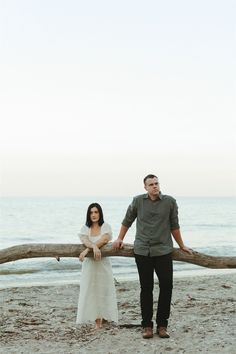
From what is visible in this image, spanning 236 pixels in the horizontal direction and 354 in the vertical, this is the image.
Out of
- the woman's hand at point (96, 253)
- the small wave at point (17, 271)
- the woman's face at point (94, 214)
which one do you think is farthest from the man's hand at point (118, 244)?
the small wave at point (17, 271)

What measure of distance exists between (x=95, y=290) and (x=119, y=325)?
61 cm

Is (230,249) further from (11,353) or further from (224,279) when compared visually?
(11,353)

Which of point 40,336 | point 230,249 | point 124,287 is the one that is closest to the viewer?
point 40,336

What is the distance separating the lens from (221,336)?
19.7 feet

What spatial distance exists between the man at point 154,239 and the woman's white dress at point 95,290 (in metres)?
0.73

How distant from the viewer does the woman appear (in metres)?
6.39

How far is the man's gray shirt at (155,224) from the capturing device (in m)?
5.68

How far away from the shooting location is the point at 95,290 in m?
6.43

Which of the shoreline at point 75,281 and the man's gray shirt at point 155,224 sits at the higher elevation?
the man's gray shirt at point 155,224

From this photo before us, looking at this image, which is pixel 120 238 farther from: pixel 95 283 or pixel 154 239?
pixel 95 283

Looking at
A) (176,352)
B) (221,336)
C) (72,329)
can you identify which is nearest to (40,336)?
(72,329)

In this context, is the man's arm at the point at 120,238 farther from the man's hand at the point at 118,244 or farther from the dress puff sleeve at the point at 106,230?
the dress puff sleeve at the point at 106,230

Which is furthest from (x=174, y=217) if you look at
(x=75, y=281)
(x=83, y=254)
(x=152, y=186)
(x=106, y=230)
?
(x=75, y=281)

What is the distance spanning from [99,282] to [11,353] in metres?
1.47
